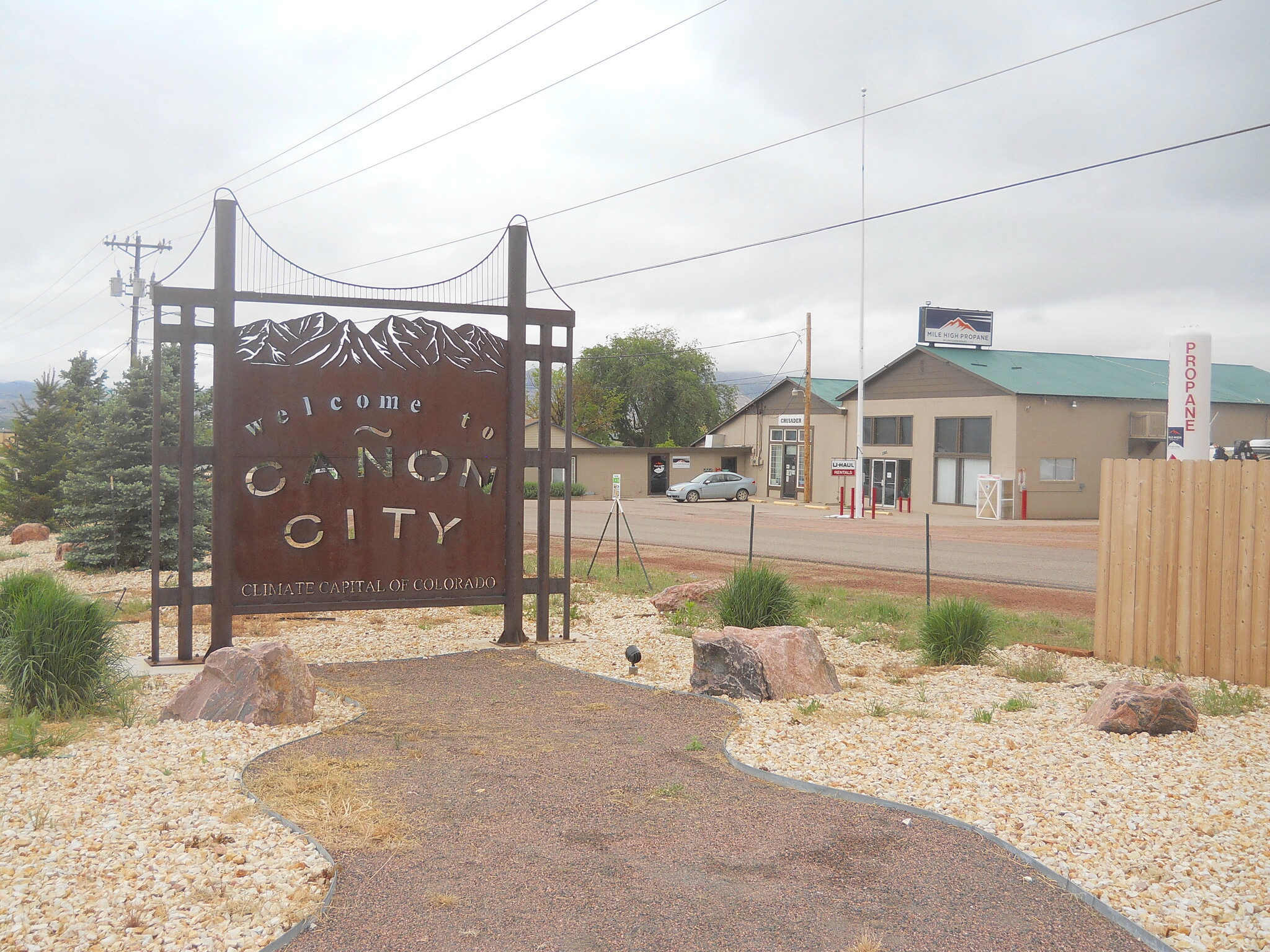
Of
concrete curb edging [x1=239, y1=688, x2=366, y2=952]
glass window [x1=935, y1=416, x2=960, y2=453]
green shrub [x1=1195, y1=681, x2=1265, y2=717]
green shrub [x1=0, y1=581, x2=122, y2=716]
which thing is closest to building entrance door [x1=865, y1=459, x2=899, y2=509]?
glass window [x1=935, y1=416, x2=960, y2=453]

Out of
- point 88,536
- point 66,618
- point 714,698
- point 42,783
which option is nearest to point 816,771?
point 714,698

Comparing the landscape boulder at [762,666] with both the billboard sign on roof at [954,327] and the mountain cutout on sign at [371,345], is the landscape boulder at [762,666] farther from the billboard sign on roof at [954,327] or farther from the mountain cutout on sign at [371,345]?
the billboard sign on roof at [954,327]

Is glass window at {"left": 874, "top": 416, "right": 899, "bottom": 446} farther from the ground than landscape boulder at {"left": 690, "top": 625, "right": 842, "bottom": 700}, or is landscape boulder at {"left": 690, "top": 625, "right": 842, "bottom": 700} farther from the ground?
glass window at {"left": 874, "top": 416, "right": 899, "bottom": 446}

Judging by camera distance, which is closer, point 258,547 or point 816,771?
point 816,771

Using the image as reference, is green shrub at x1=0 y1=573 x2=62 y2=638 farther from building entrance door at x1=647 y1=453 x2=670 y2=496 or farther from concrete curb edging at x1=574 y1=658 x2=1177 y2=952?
building entrance door at x1=647 y1=453 x2=670 y2=496

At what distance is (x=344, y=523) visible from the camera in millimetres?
8977

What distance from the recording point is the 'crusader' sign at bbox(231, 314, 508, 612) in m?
8.71

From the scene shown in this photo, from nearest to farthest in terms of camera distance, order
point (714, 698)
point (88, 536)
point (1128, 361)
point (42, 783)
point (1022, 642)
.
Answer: point (42, 783) → point (714, 698) → point (1022, 642) → point (88, 536) → point (1128, 361)

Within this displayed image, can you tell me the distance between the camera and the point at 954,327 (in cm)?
3981

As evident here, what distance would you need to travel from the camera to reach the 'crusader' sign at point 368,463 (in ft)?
28.6

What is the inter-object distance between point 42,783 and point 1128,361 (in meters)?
46.8

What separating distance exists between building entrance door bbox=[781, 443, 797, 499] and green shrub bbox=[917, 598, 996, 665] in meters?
37.1

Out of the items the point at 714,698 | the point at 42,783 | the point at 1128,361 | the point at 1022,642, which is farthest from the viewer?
the point at 1128,361

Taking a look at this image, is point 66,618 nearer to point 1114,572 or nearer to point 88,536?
point 1114,572
